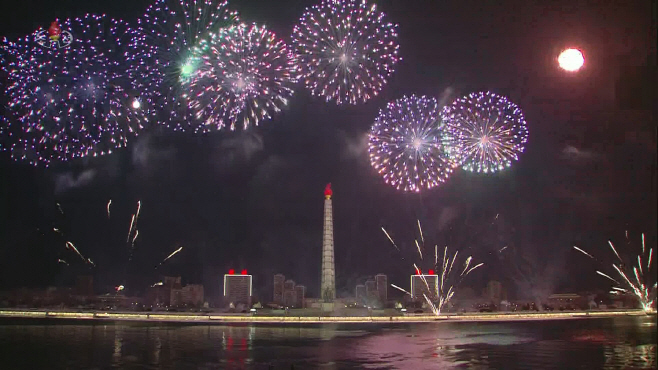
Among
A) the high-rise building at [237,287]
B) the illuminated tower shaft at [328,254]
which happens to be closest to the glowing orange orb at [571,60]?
the illuminated tower shaft at [328,254]

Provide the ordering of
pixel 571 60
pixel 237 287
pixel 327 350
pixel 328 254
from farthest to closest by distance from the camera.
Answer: pixel 237 287, pixel 328 254, pixel 327 350, pixel 571 60

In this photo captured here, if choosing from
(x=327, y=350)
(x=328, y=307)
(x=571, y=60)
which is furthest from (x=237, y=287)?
A: (x=571, y=60)

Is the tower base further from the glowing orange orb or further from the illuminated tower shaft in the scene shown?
the glowing orange orb

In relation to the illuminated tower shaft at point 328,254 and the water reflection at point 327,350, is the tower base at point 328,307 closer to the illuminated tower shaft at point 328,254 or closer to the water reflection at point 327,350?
the illuminated tower shaft at point 328,254

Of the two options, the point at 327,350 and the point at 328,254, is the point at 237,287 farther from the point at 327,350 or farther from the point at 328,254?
the point at 327,350

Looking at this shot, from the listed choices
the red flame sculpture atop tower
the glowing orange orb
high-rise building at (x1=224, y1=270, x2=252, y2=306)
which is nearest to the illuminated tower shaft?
the red flame sculpture atop tower

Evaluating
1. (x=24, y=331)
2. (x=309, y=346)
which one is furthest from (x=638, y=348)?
(x=24, y=331)

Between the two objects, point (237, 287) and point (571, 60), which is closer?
point (571, 60)

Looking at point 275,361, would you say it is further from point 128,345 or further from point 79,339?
point 79,339
